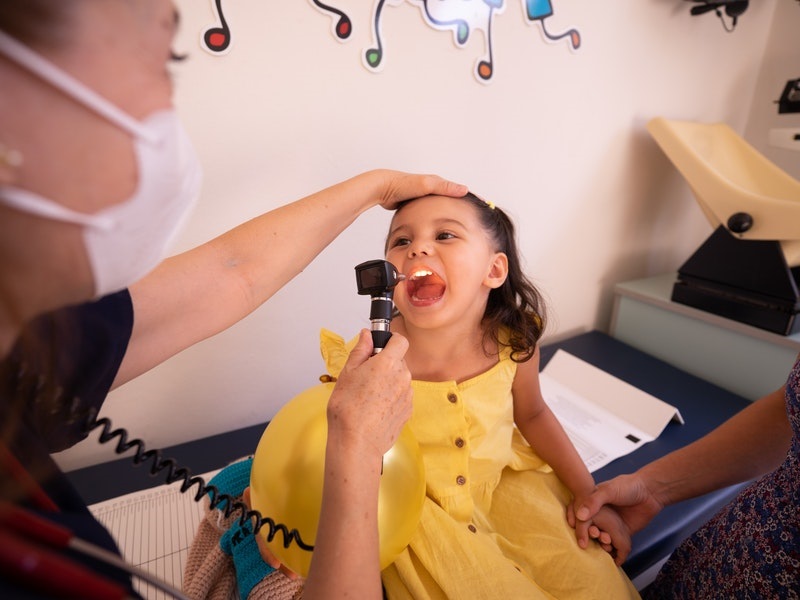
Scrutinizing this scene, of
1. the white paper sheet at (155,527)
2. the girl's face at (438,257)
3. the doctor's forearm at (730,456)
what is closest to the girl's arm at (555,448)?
the doctor's forearm at (730,456)

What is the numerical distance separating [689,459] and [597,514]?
23 cm

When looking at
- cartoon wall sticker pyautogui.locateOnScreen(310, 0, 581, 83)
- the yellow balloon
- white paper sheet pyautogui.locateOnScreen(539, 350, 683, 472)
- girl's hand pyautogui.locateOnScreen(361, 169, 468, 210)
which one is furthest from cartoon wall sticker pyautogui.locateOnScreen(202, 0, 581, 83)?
white paper sheet pyautogui.locateOnScreen(539, 350, 683, 472)

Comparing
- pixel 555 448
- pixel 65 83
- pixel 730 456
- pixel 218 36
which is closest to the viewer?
pixel 65 83

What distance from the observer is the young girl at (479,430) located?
33.2 inches

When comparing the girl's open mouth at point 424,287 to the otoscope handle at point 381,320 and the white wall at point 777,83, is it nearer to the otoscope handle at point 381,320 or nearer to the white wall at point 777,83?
the otoscope handle at point 381,320

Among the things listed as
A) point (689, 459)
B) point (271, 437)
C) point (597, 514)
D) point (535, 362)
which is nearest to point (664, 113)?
point (535, 362)

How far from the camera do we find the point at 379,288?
0.74m

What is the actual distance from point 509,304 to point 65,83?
1.04 meters

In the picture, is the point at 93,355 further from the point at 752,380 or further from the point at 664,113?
the point at 664,113

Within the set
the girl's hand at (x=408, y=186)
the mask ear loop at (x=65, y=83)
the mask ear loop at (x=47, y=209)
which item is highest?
the mask ear loop at (x=65, y=83)

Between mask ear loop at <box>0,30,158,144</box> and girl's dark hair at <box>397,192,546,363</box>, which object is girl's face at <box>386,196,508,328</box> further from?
mask ear loop at <box>0,30,158,144</box>

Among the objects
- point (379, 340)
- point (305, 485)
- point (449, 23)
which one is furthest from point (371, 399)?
point (449, 23)

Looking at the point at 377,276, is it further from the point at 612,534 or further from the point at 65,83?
the point at 612,534

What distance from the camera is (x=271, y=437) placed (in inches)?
29.7
